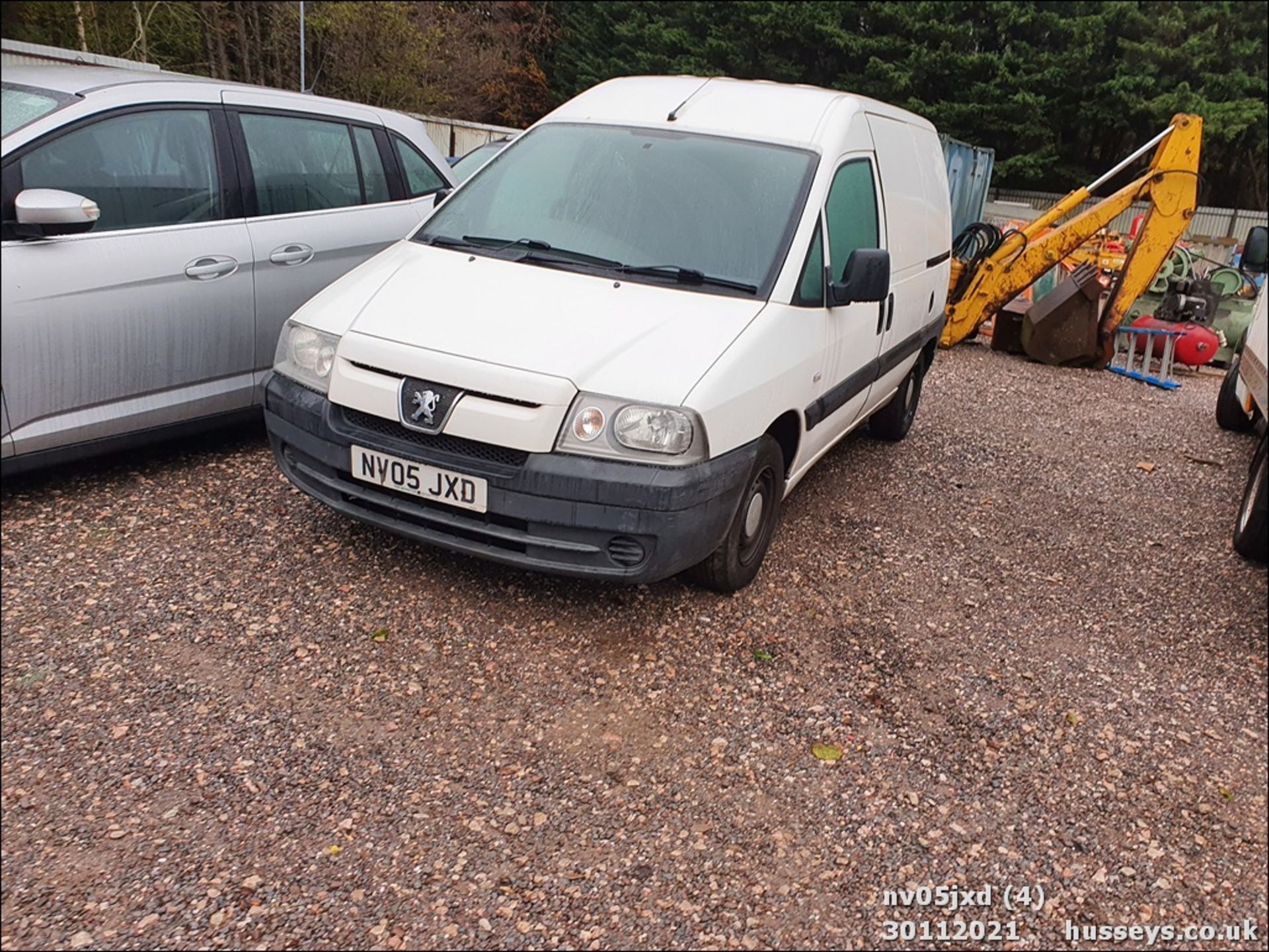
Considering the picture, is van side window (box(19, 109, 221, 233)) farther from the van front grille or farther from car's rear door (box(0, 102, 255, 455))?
the van front grille

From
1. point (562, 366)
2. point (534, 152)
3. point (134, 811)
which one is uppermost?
point (534, 152)

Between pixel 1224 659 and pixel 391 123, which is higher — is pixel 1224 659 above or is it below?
below

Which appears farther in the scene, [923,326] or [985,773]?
[923,326]

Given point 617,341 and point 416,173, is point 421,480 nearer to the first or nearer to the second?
point 617,341

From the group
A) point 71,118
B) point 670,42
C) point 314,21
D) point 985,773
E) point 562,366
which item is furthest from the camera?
point 670,42

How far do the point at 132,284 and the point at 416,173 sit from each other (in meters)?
2.11

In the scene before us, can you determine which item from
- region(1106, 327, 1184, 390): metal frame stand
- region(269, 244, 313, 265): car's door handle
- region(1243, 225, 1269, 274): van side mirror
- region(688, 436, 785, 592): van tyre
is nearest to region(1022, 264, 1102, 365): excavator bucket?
region(1106, 327, 1184, 390): metal frame stand

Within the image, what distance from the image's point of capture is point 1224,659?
3727 millimetres

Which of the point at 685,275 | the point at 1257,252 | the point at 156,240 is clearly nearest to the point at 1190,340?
the point at 1257,252

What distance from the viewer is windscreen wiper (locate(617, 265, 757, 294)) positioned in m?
3.64

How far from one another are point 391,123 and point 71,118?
1993 mm

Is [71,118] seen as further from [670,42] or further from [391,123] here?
[670,42]

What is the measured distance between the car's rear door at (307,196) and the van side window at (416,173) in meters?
0.05

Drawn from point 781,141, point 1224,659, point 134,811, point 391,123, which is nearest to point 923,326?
point 781,141
